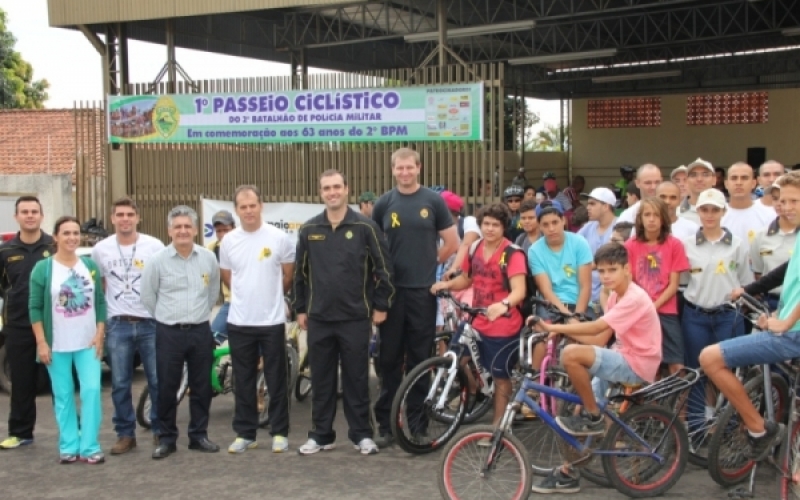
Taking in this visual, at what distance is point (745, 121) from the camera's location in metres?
29.8

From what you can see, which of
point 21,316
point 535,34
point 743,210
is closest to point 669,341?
point 743,210

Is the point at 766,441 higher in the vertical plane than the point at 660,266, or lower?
lower

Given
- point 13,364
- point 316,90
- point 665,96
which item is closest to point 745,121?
point 665,96

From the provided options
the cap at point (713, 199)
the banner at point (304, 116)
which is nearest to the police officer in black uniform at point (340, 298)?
the cap at point (713, 199)

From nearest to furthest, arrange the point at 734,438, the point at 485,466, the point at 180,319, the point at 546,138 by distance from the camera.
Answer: the point at 485,466 → the point at 734,438 → the point at 180,319 → the point at 546,138

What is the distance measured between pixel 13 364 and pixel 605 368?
180 inches

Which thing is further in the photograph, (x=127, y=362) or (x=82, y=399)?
(x=127, y=362)

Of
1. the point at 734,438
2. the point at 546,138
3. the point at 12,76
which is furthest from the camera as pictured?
the point at 546,138

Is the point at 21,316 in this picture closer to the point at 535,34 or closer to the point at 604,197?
the point at 604,197

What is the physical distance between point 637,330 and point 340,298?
212cm

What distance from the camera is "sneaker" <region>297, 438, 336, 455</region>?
672cm

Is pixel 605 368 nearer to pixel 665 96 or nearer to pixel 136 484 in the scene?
pixel 136 484

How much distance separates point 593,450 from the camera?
18.2 ft

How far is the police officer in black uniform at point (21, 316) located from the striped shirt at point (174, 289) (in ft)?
3.57
